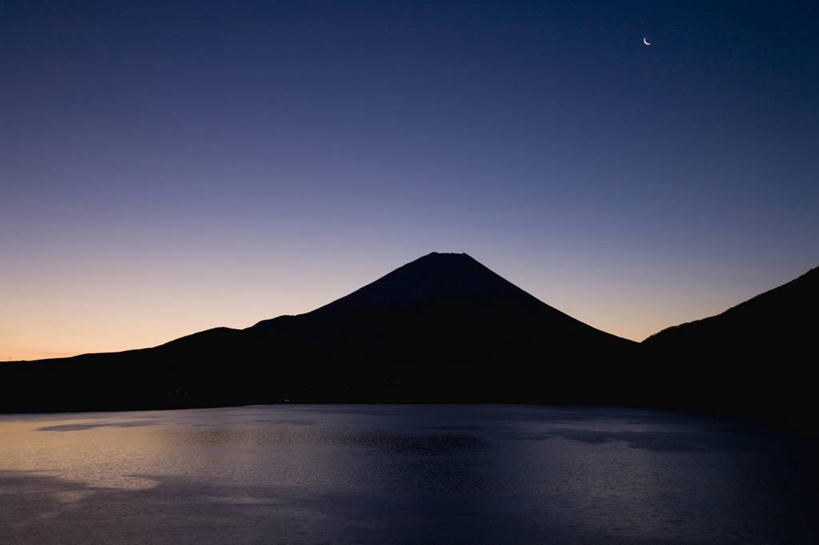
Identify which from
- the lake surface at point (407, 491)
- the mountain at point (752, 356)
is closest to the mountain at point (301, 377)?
the mountain at point (752, 356)

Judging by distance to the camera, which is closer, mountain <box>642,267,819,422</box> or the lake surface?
the lake surface

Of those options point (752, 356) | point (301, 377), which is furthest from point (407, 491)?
point (301, 377)

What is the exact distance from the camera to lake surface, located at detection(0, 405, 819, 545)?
17.6 metres

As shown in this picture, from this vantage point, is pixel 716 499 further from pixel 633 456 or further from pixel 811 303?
pixel 811 303

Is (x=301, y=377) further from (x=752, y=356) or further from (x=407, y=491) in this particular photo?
(x=407, y=491)

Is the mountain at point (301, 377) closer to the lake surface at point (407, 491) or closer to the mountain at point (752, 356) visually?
the mountain at point (752, 356)

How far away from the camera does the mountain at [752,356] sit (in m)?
104

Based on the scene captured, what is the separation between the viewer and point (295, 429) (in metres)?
55.8

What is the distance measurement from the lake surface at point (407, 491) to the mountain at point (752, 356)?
5842 cm

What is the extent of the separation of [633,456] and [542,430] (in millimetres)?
19229

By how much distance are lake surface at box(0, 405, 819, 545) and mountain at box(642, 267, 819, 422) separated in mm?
58422

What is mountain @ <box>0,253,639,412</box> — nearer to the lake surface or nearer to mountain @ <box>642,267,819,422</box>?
mountain @ <box>642,267,819,422</box>

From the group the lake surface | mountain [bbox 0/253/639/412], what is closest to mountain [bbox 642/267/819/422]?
mountain [bbox 0/253/639/412]

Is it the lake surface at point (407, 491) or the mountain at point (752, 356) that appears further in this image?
the mountain at point (752, 356)
